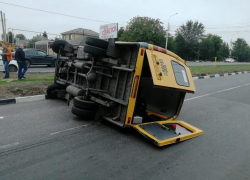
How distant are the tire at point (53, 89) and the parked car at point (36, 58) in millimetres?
11974

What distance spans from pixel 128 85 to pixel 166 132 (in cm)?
116

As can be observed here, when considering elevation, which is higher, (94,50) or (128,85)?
(94,50)

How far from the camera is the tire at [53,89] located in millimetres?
6774

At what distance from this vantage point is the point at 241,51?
288 feet

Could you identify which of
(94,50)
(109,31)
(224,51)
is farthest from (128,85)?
(224,51)

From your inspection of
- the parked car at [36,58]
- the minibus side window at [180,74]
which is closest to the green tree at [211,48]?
the parked car at [36,58]

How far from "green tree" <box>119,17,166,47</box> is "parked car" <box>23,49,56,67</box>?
28.7m

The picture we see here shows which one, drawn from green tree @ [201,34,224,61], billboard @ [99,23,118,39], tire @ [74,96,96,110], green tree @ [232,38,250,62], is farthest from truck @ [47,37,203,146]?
green tree @ [232,38,250,62]

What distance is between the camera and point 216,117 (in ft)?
20.2

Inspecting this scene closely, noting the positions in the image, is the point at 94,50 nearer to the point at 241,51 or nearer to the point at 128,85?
the point at 128,85

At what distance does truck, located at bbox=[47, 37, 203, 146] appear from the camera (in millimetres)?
4203

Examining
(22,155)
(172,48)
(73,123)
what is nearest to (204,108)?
(73,123)

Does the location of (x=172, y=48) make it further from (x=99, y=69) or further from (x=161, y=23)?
(x=99, y=69)

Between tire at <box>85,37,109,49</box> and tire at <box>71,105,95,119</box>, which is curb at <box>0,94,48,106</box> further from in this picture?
tire at <box>85,37,109,49</box>
